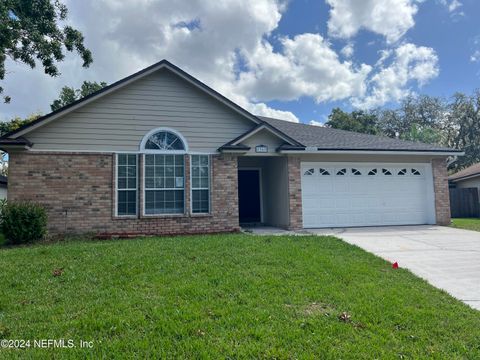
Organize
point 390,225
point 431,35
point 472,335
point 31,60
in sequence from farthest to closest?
point 431,35 < point 31,60 < point 390,225 < point 472,335

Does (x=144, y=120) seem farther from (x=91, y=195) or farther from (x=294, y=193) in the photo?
(x=294, y=193)

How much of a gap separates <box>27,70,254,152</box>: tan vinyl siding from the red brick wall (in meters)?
0.50

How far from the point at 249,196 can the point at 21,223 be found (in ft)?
27.9

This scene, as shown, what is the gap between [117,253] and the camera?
22.8 ft

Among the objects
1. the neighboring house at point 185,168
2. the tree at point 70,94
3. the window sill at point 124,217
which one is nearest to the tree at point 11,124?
the tree at point 70,94

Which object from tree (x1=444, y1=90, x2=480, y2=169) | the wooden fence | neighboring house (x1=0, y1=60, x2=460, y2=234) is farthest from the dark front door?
tree (x1=444, y1=90, x2=480, y2=169)

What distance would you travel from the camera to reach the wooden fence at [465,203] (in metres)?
18.2

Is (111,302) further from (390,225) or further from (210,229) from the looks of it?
(390,225)

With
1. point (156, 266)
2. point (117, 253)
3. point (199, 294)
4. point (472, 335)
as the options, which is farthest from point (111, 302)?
point (472, 335)

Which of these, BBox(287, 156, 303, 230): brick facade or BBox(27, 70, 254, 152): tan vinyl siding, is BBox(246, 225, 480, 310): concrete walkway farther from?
BBox(27, 70, 254, 152): tan vinyl siding

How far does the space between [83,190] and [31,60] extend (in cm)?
815

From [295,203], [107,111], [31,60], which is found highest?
[31,60]

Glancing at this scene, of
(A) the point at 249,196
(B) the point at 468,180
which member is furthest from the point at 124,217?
(B) the point at 468,180

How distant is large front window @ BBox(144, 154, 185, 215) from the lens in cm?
1045
